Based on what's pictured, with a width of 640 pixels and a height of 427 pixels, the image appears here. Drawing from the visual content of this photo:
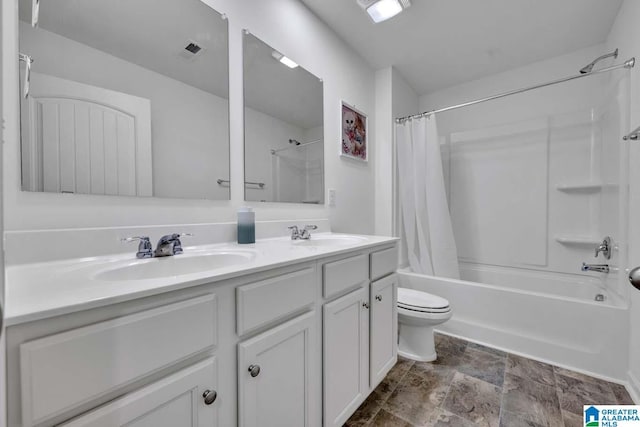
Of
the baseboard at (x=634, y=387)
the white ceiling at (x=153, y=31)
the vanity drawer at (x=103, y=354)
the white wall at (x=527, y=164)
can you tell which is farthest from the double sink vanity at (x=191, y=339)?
the white wall at (x=527, y=164)

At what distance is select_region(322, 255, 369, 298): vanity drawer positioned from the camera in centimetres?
111

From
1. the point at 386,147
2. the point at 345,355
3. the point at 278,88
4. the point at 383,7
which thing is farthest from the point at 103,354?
the point at 386,147

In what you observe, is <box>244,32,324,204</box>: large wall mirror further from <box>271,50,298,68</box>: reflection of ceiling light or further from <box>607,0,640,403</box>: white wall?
<box>607,0,640,403</box>: white wall

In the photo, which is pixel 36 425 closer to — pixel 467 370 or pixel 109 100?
pixel 109 100

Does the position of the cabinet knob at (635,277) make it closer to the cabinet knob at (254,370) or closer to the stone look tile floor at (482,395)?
the cabinet knob at (254,370)

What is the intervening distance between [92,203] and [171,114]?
472 millimetres

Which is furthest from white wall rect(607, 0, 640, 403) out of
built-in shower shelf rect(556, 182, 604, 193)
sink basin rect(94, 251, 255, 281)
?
sink basin rect(94, 251, 255, 281)

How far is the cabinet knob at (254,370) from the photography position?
828 millimetres

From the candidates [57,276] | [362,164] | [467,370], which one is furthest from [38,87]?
[467,370]

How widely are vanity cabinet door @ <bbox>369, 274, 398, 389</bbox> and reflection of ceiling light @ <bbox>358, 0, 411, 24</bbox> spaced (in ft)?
5.55

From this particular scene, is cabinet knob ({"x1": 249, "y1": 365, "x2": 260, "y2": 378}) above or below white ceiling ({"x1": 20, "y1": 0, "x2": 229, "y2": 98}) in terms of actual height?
below

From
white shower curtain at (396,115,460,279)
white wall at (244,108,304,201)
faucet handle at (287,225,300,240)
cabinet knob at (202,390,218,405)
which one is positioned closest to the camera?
cabinet knob at (202,390,218,405)

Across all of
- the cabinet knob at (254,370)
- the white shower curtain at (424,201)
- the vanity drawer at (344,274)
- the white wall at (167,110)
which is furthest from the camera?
the white shower curtain at (424,201)

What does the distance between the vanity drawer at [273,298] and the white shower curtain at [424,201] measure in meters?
1.74
